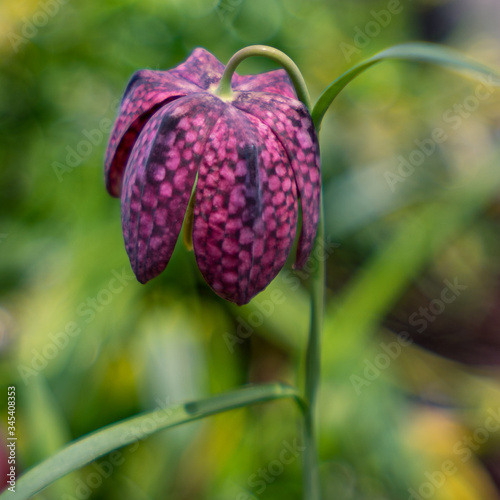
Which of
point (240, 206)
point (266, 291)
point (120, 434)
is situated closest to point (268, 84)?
point (240, 206)

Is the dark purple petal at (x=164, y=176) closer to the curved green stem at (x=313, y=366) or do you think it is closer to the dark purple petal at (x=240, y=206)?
the dark purple petal at (x=240, y=206)

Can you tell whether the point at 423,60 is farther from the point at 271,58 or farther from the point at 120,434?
the point at 120,434

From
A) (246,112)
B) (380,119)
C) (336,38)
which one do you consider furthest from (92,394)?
(336,38)

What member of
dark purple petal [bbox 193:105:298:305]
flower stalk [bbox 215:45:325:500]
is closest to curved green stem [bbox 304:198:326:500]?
flower stalk [bbox 215:45:325:500]

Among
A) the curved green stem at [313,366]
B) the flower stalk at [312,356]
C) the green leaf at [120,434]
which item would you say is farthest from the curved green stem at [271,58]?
the green leaf at [120,434]

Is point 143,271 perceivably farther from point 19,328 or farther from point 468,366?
point 468,366
